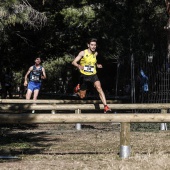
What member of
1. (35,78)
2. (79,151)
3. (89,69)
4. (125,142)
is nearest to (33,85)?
(35,78)

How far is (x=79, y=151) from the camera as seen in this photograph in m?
7.93

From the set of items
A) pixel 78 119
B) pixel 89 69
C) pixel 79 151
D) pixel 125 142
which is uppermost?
pixel 89 69

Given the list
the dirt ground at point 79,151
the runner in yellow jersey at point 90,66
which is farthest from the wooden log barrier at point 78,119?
the runner in yellow jersey at point 90,66

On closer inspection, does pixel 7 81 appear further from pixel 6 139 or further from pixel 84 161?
pixel 84 161

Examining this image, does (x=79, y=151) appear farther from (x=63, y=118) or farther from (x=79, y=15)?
(x=79, y=15)

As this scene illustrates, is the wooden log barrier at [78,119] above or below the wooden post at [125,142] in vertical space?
above

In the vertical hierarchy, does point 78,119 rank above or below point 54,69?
below

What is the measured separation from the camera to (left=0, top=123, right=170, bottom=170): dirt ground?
653 cm

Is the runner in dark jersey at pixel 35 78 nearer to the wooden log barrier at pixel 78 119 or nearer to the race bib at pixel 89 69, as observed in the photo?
the race bib at pixel 89 69

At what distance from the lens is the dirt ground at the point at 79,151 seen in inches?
257

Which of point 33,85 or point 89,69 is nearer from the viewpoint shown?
point 89,69

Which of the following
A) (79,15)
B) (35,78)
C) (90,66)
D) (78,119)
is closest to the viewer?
(78,119)

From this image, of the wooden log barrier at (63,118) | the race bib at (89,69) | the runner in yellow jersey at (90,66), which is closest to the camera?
the wooden log barrier at (63,118)

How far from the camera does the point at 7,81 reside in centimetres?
2722
